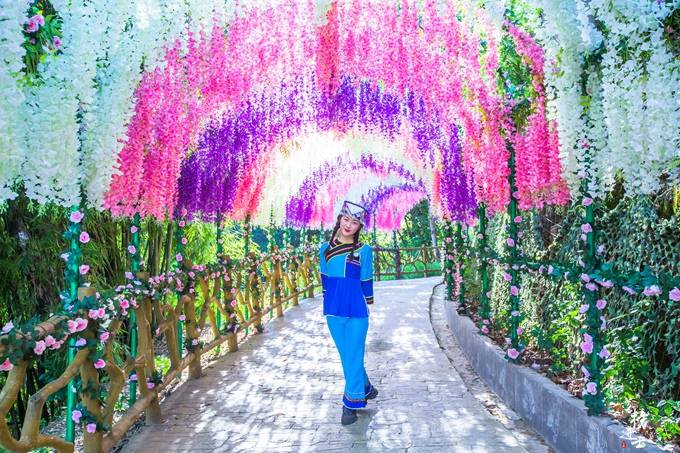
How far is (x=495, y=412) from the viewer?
4.50 metres

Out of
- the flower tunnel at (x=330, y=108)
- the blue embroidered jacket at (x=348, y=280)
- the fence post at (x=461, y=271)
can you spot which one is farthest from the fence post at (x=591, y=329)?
the fence post at (x=461, y=271)

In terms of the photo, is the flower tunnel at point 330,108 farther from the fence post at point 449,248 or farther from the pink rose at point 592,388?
the pink rose at point 592,388

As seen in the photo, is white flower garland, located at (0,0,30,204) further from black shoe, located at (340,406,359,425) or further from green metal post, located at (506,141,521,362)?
green metal post, located at (506,141,521,362)

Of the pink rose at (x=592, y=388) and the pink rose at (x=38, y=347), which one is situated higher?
the pink rose at (x=38, y=347)

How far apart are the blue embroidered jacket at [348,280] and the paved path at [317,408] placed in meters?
0.77

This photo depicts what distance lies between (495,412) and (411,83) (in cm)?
357

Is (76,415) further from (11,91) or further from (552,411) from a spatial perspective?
(552,411)

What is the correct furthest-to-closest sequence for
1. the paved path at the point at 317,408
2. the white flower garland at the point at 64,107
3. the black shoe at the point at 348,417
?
the black shoe at the point at 348,417, the paved path at the point at 317,408, the white flower garland at the point at 64,107

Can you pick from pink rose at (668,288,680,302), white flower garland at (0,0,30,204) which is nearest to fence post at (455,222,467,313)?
pink rose at (668,288,680,302)

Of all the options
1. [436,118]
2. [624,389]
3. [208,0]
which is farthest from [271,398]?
[436,118]

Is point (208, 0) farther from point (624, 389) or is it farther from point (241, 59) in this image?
point (624, 389)

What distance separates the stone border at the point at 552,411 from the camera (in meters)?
2.81

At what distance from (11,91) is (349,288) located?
2.51 meters

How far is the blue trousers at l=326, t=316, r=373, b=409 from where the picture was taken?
4258mm
